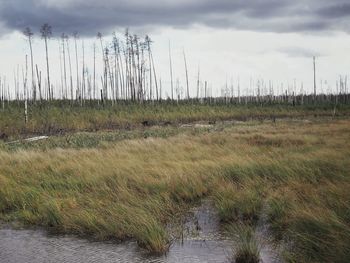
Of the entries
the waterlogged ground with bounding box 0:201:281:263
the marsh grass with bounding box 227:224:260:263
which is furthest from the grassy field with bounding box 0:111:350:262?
the marsh grass with bounding box 227:224:260:263

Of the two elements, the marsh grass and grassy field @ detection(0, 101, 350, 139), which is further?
grassy field @ detection(0, 101, 350, 139)

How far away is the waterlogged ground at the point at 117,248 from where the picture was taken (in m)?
6.30

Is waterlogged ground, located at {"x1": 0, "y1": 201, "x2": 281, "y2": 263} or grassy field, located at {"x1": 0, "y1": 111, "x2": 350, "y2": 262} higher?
grassy field, located at {"x1": 0, "y1": 111, "x2": 350, "y2": 262}

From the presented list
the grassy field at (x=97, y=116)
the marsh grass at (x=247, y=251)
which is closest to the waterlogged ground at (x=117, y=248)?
the marsh grass at (x=247, y=251)

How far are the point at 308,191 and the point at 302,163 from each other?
2.70m

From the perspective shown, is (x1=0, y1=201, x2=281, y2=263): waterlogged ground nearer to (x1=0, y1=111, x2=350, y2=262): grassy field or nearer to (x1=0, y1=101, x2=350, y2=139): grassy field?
(x1=0, y1=111, x2=350, y2=262): grassy field

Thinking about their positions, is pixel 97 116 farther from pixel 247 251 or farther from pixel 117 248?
pixel 247 251

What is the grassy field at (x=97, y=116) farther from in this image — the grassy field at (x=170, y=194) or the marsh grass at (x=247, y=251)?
the marsh grass at (x=247, y=251)

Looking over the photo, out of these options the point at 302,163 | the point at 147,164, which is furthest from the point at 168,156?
the point at 302,163

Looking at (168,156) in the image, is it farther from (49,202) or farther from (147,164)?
(49,202)

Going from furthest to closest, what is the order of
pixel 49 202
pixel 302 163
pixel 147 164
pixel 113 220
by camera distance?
pixel 147 164, pixel 302 163, pixel 49 202, pixel 113 220

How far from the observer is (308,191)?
848 centimetres

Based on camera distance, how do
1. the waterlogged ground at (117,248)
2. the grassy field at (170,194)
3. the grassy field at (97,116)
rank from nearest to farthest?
the waterlogged ground at (117,248) → the grassy field at (170,194) → the grassy field at (97,116)

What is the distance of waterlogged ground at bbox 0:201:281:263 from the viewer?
6.30 metres
